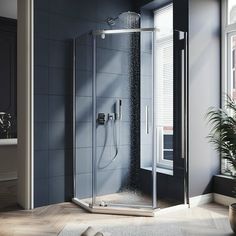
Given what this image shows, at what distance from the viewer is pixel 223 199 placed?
370cm

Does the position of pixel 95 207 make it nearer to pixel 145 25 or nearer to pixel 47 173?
pixel 47 173

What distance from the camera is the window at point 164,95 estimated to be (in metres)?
3.54

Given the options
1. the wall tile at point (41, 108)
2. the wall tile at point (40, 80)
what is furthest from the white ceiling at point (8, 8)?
the wall tile at point (41, 108)

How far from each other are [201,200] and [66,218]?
1610 millimetres

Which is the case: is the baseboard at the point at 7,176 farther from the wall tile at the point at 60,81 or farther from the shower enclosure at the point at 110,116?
the wall tile at the point at 60,81

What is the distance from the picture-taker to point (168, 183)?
3584 millimetres

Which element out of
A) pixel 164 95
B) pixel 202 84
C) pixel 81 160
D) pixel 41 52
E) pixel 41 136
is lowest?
pixel 81 160

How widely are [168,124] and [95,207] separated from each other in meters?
1.24

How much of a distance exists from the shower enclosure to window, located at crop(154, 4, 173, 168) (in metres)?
0.09

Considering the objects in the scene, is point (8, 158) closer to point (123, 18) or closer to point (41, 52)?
point (41, 52)

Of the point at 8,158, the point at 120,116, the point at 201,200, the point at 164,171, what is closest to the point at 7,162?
the point at 8,158

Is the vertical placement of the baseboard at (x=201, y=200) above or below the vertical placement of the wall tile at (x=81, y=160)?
below

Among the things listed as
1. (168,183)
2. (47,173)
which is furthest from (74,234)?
(168,183)

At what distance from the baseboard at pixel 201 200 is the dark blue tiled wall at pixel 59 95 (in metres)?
0.86
